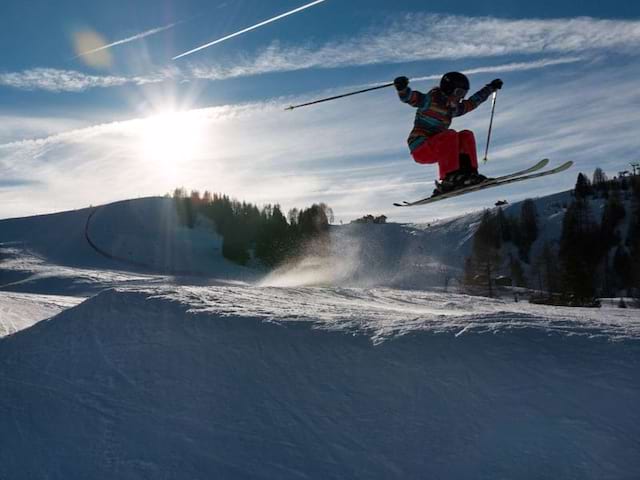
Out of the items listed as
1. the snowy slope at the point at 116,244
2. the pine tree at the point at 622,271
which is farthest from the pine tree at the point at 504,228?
the snowy slope at the point at 116,244

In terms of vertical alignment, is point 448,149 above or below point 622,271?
above

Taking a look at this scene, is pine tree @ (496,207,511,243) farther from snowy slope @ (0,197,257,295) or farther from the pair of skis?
the pair of skis

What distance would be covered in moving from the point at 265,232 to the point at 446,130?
59.4m

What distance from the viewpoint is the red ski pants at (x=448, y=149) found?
816 centimetres

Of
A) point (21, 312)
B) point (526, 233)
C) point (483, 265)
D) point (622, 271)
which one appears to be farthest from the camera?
point (526, 233)

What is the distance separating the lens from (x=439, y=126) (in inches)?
324

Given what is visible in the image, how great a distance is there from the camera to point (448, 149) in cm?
819

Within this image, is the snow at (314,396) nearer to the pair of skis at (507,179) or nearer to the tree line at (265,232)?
the pair of skis at (507,179)

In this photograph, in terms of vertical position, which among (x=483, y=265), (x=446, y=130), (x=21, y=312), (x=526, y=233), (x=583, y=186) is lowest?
(x=21, y=312)

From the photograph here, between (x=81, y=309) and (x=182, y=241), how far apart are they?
64.4 meters

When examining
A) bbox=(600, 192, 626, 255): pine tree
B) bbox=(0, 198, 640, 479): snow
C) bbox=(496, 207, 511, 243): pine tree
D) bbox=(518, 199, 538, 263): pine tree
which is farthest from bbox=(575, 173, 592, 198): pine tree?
bbox=(0, 198, 640, 479): snow

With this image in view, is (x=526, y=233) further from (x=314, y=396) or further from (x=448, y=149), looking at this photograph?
(x=314, y=396)

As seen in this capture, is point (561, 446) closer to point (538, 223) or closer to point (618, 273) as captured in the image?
point (618, 273)

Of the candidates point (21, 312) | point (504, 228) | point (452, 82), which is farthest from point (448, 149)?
point (504, 228)
